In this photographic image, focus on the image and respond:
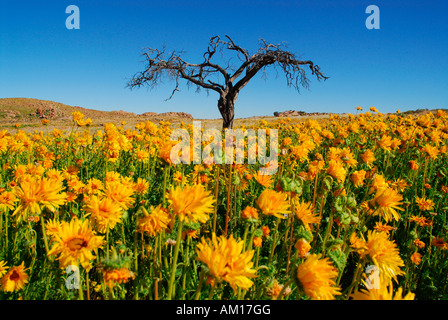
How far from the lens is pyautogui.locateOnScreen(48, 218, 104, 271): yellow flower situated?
3.66 feet

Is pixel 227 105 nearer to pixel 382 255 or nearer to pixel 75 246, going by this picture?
pixel 382 255

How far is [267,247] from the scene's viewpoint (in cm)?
246

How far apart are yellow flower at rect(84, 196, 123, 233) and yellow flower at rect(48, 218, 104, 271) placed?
20 centimetres

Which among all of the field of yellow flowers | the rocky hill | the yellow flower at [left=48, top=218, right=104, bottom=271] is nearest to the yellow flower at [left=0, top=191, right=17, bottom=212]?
the field of yellow flowers

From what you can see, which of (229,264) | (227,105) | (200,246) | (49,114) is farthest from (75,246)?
(49,114)

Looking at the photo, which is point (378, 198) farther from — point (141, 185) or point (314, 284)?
point (141, 185)

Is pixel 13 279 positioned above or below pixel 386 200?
below

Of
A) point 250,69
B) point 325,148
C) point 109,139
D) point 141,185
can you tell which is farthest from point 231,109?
point 141,185

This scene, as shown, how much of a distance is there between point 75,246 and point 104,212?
0.95 feet

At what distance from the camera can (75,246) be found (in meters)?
1.14

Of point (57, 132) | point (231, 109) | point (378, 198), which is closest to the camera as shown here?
point (378, 198)

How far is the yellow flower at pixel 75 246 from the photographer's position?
1115 millimetres

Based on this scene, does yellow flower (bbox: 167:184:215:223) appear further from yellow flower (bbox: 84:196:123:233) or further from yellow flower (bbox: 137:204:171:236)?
yellow flower (bbox: 84:196:123:233)
